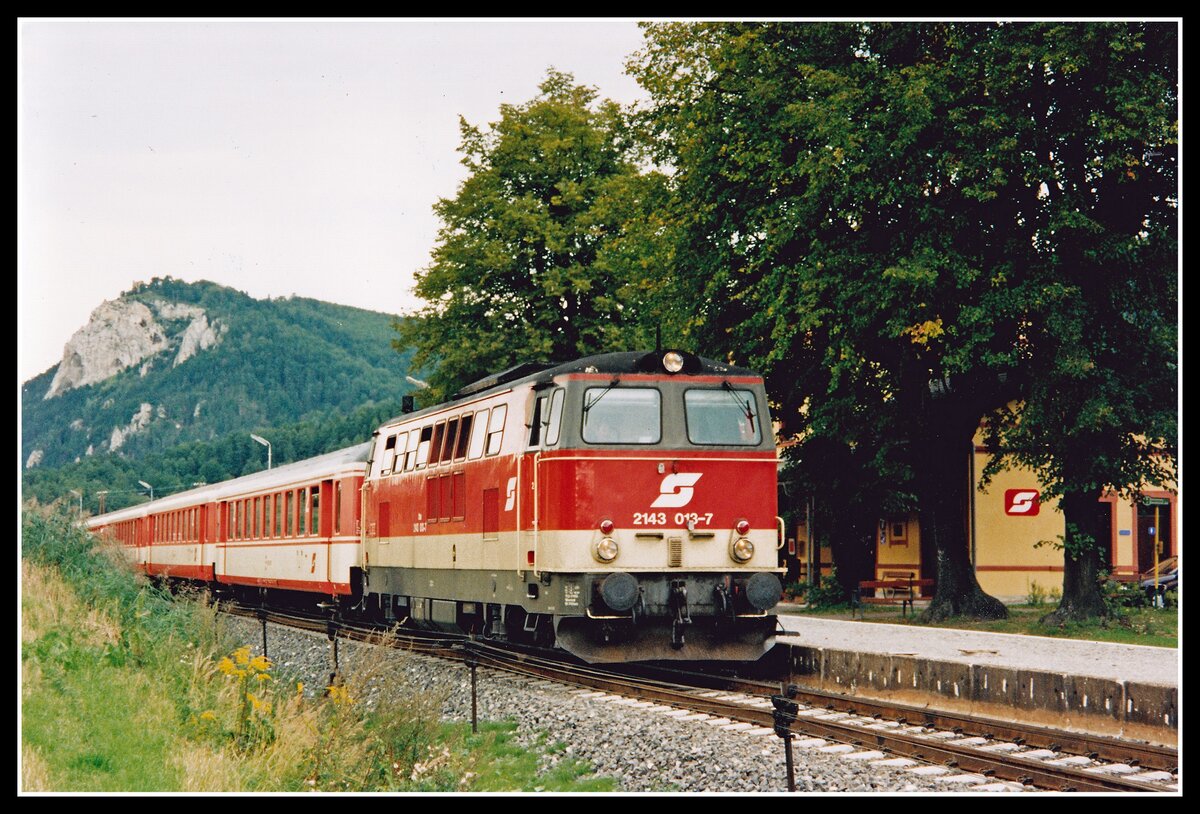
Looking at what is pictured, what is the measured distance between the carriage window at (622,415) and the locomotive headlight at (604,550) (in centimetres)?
111

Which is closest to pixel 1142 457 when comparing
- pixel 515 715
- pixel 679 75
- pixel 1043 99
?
pixel 1043 99

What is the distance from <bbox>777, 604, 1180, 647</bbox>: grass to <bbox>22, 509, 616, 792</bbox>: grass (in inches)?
479

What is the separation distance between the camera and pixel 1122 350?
22.4 m

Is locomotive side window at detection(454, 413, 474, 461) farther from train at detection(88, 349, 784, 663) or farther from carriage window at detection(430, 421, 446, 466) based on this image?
carriage window at detection(430, 421, 446, 466)

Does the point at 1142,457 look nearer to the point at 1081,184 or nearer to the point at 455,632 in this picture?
the point at 1081,184

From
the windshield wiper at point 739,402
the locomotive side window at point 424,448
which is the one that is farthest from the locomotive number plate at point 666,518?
the locomotive side window at point 424,448

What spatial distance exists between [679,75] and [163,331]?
58.5 m

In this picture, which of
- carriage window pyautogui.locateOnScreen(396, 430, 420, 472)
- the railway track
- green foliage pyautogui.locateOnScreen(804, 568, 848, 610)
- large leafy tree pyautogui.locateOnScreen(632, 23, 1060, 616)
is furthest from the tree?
the railway track

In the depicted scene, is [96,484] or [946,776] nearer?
[946,776]

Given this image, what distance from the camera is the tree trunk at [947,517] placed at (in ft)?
86.6

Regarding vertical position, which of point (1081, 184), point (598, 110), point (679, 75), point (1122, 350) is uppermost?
point (598, 110)

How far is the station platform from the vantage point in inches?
489

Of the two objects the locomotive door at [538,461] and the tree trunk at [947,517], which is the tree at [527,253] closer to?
the tree trunk at [947,517]
